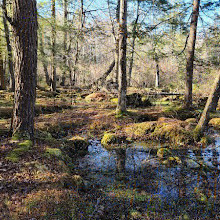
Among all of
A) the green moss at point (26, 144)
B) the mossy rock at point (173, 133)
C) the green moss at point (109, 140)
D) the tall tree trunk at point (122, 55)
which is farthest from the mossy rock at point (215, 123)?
the green moss at point (26, 144)

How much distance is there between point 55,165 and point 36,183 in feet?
2.72

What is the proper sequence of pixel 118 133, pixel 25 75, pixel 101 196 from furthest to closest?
pixel 118 133
pixel 25 75
pixel 101 196

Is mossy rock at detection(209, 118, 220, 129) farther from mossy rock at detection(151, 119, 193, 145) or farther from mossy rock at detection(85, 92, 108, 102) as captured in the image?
mossy rock at detection(85, 92, 108, 102)

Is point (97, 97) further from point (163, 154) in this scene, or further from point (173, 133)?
point (163, 154)

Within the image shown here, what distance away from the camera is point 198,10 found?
10867 mm

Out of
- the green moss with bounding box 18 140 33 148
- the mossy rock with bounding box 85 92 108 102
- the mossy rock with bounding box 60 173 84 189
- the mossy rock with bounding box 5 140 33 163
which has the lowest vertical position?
the mossy rock with bounding box 60 173 84 189

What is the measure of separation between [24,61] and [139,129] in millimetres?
5762

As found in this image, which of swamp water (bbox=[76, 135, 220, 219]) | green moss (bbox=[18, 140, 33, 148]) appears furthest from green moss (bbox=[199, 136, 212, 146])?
green moss (bbox=[18, 140, 33, 148])

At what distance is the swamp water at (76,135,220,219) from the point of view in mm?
3771

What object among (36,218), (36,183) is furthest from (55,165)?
(36,218)

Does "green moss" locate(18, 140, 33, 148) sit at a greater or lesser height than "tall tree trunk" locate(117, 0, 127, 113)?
lesser

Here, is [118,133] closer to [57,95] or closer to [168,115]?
[168,115]

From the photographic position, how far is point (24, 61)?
16.4 ft

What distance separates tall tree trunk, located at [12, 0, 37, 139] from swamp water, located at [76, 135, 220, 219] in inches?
86.7
